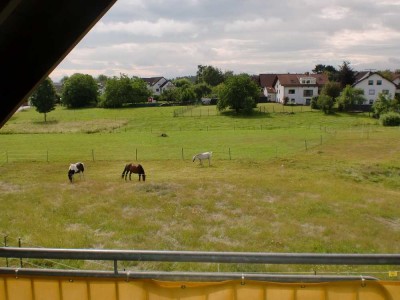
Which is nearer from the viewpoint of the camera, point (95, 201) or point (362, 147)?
point (95, 201)

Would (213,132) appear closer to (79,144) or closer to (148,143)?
(148,143)

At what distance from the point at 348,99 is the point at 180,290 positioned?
215 feet

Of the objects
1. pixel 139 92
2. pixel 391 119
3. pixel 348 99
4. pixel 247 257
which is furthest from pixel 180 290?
pixel 139 92

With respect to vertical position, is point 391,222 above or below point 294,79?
below

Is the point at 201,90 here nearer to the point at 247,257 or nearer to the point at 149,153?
the point at 149,153

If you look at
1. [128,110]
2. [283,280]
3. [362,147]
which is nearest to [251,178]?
[362,147]

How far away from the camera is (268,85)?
90.1m

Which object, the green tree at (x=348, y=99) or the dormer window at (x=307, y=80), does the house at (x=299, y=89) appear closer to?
the dormer window at (x=307, y=80)

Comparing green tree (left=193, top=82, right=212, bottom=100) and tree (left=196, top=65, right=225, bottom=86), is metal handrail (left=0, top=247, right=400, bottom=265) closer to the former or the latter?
green tree (left=193, top=82, right=212, bottom=100)

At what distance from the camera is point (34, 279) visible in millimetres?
3023

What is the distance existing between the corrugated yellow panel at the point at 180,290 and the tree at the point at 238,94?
199 ft

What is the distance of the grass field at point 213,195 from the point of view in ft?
44.0

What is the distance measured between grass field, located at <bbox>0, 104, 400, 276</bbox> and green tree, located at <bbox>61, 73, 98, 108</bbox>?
41738 mm

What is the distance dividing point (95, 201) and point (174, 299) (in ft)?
53.9
